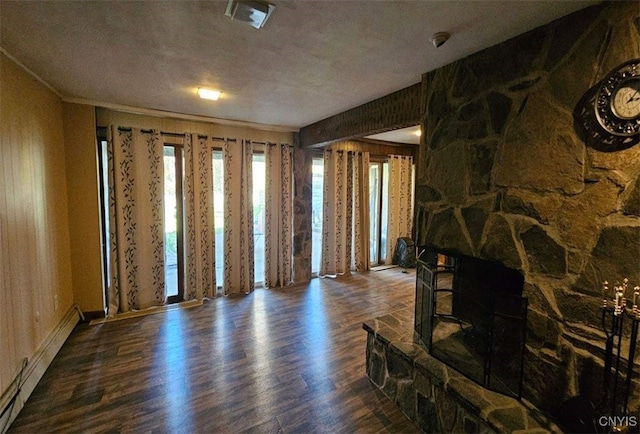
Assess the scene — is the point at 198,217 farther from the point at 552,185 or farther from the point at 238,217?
the point at 552,185

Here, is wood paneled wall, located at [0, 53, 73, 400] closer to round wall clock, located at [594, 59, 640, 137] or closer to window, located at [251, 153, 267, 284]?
window, located at [251, 153, 267, 284]

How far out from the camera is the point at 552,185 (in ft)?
5.15

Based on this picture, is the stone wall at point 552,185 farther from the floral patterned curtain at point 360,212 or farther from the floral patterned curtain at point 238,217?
the floral patterned curtain at point 360,212

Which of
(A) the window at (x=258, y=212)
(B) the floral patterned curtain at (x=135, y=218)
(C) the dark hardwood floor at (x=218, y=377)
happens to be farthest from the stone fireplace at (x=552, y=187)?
(B) the floral patterned curtain at (x=135, y=218)

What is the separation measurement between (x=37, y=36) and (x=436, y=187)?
2.85m

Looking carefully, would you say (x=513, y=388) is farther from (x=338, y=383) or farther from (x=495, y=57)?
(x=495, y=57)

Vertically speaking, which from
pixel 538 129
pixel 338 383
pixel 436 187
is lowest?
pixel 338 383

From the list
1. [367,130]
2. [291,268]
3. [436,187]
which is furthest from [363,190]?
[436,187]

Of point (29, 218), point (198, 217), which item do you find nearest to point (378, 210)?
point (198, 217)

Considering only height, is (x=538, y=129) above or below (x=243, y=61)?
below

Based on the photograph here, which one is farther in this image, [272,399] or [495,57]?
[272,399]

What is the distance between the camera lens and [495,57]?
1.82 metres

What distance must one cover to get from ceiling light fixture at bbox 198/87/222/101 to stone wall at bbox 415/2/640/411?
211 cm

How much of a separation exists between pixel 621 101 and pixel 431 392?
6.24ft
